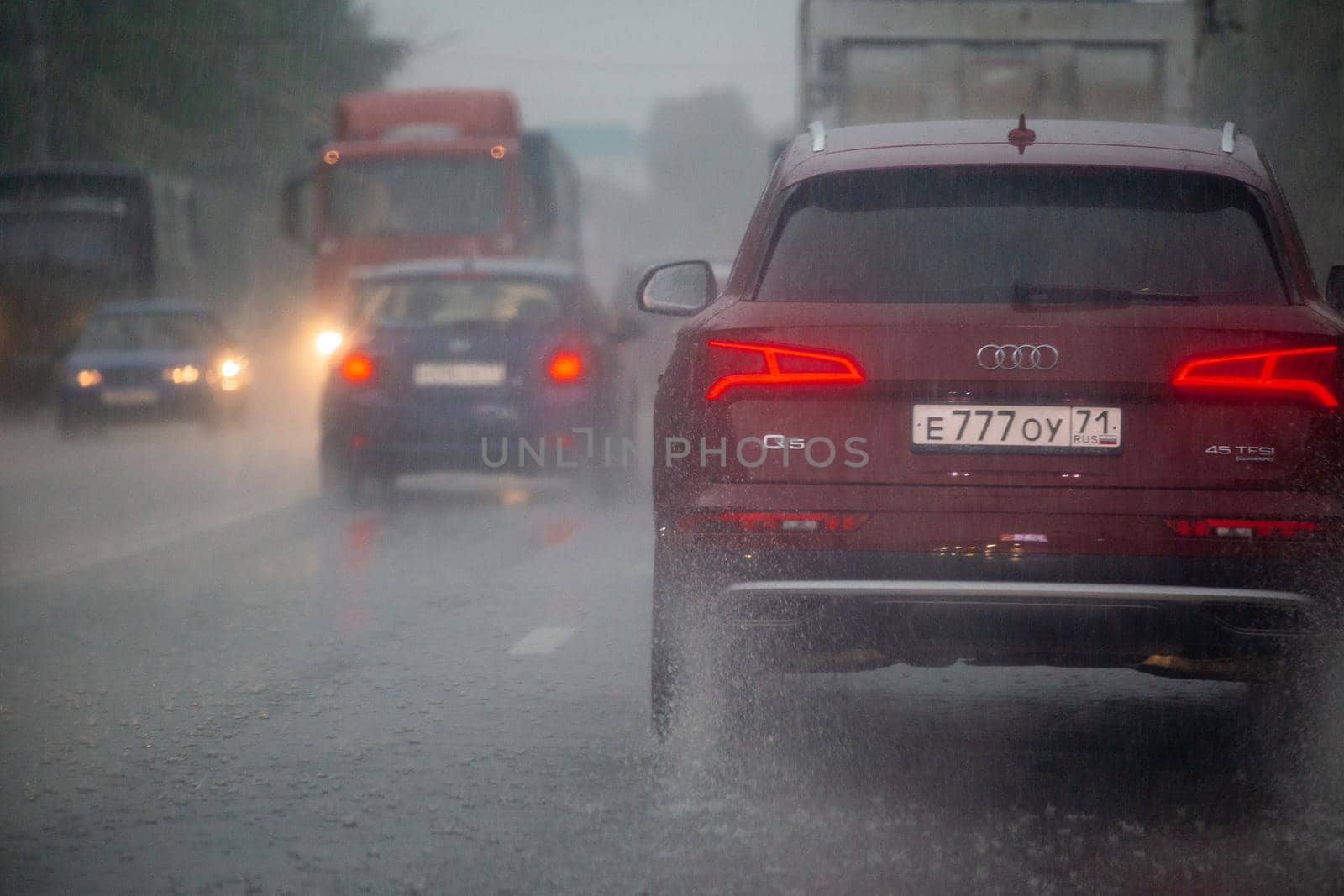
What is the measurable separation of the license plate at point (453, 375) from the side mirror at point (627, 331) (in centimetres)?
120

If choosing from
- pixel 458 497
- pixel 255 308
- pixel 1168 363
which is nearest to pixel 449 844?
pixel 1168 363

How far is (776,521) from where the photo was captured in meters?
5.40

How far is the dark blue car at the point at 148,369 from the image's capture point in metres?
22.7

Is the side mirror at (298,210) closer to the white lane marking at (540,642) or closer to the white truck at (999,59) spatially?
the white truck at (999,59)

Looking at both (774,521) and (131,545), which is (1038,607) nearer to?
(774,521)

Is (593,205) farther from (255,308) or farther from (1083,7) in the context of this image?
(1083,7)

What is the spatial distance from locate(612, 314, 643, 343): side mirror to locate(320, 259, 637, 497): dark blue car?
0.17 m

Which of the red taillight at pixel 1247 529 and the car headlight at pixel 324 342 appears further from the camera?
the car headlight at pixel 324 342

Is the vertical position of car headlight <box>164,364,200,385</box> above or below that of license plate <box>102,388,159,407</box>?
above

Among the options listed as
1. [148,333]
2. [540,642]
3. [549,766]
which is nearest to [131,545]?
[540,642]

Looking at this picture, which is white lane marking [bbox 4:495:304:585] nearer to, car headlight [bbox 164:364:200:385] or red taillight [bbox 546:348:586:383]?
red taillight [bbox 546:348:586:383]

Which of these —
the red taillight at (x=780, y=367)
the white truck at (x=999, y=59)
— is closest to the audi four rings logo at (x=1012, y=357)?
the red taillight at (x=780, y=367)

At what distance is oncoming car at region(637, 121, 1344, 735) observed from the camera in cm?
524

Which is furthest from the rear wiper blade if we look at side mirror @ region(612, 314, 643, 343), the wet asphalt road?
side mirror @ region(612, 314, 643, 343)
